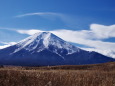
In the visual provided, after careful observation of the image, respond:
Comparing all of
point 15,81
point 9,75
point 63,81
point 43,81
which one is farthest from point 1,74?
point 63,81

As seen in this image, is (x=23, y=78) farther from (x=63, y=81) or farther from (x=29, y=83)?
(x=63, y=81)

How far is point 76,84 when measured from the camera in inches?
395

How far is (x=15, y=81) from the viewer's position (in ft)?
31.5

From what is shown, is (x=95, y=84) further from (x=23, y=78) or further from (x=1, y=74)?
(x=1, y=74)

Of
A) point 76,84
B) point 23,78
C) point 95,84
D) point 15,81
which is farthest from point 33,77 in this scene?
point 95,84

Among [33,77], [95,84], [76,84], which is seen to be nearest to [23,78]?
[33,77]

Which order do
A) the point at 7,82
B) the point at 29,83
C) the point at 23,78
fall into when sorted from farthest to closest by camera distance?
the point at 23,78, the point at 29,83, the point at 7,82

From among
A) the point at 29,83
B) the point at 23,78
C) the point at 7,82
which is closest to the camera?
the point at 7,82

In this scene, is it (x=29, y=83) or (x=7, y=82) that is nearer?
(x=7, y=82)

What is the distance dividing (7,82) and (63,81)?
8.27ft

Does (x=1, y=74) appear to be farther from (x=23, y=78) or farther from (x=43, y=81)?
(x=43, y=81)

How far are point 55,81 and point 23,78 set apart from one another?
4.35ft

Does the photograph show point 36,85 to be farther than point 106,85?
No

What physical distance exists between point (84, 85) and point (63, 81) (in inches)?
46.3
